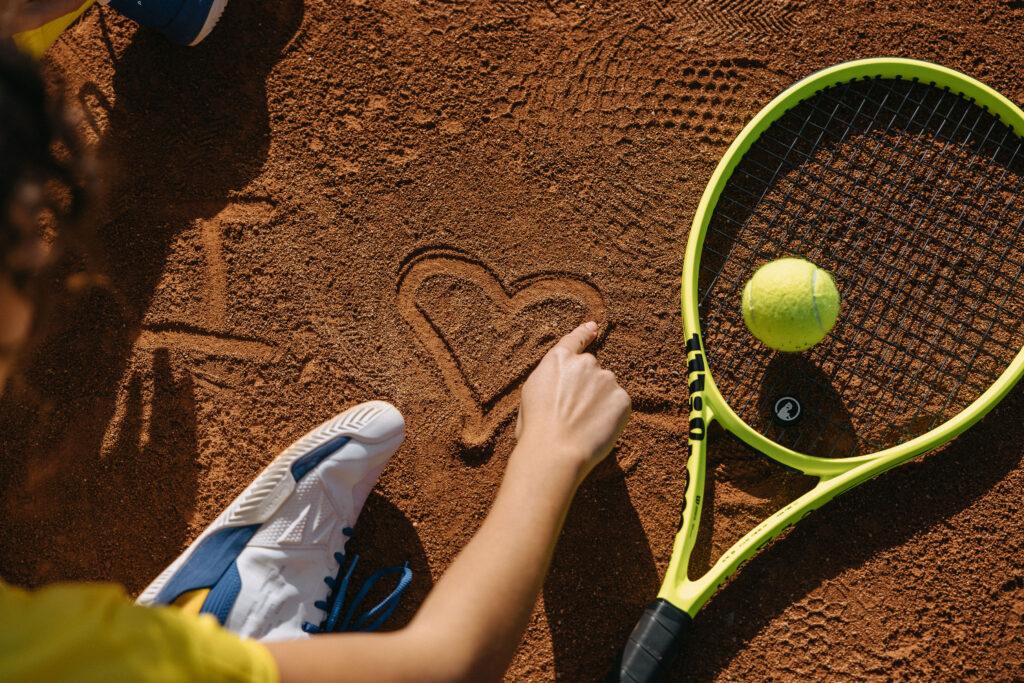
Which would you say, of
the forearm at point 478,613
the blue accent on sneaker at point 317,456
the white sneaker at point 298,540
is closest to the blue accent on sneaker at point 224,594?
the white sneaker at point 298,540

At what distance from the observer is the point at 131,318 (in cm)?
212

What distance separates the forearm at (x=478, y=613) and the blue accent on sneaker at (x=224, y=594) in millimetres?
609

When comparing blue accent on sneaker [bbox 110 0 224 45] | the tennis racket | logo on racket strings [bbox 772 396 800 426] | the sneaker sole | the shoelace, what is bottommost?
the shoelace

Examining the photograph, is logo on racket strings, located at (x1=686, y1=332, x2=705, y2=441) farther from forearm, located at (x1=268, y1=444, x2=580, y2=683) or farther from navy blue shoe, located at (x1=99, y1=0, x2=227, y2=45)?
navy blue shoe, located at (x1=99, y1=0, x2=227, y2=45)

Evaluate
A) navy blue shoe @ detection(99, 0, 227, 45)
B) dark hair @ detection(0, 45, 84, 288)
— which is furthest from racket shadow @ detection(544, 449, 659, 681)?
navy blue shoe @ detection(99, 0, 227, 45)

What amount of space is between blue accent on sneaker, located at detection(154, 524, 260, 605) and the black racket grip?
95 cm

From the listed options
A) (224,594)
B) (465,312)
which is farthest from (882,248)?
(224,594)

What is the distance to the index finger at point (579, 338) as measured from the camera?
1.87 metres

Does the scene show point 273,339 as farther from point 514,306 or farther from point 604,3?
point 604,3

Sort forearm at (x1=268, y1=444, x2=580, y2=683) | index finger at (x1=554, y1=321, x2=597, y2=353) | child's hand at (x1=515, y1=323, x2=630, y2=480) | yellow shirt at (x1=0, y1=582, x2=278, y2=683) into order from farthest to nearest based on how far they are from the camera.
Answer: index finger at (x1=554, y1=321, x2=597, y2=353) < child's hand at (x1=515, y1=323, x2=630, y2=480) < forearm at (x1=268, y1=444, x2=580, y2=683) < yellow shirt at (x1=0, y1=582, x2=278, y2=683)

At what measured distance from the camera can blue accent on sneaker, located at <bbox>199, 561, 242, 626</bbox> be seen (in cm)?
176

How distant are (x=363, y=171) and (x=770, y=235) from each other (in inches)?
43.9

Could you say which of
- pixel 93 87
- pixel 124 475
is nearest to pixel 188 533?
pixel 124 475

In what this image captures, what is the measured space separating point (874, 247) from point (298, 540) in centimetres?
166
